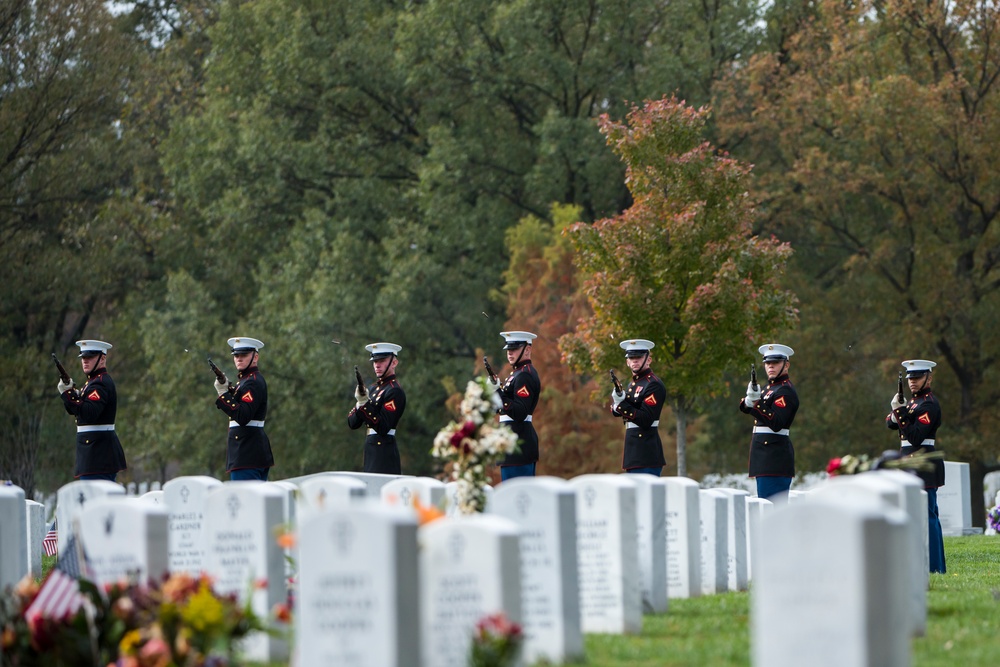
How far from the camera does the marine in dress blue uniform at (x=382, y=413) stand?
14.3 m

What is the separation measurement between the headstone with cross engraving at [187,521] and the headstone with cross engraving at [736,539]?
443 centimetres

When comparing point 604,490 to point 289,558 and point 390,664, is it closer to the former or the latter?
point 289,558

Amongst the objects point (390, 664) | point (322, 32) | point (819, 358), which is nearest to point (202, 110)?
point (322, 32)

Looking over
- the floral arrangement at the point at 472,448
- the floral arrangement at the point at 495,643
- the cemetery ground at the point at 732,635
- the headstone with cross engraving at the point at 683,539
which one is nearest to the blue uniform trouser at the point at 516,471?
the headstone with cross engraving at the point at 683,539

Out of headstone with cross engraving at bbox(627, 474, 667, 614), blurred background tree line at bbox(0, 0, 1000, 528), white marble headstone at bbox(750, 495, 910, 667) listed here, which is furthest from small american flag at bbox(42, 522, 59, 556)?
blurred background tree line at bbox(0, 0, 1000, 528)

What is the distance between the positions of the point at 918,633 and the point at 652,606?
2.00 m

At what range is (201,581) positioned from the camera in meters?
7.29

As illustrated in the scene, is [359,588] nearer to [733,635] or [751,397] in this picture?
[733,635]

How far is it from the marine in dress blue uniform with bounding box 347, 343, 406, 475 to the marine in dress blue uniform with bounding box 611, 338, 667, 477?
210cm

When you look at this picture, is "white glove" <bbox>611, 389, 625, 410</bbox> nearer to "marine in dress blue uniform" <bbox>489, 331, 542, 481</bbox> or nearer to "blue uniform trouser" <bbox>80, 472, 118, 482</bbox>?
"marine in dress blue uniform" <bbox>489, 331, 542, 481</bbox>

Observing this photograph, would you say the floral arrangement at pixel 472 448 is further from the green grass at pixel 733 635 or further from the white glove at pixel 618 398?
the white glove at pixel 618 398

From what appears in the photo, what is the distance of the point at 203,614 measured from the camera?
6.95m

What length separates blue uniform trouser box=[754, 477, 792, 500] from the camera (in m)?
13.7

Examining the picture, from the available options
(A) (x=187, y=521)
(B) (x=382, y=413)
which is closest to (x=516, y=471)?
(B) (x=382, y=413)
